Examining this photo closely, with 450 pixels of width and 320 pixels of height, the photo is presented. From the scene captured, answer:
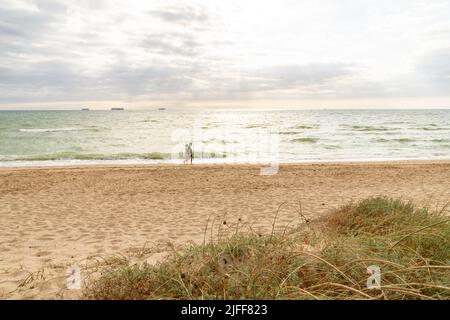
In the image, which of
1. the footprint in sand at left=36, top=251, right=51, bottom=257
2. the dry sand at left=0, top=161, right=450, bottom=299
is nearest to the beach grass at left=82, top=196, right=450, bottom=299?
the dry sand at left=0, top=161, right=450, bottom=299

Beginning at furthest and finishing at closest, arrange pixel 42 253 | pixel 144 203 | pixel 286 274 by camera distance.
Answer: pixel 144 203
pixel 42 253
pixel 286 274

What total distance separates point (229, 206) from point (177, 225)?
2399 millimetres

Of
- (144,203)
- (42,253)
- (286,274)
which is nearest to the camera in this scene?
(286,274)

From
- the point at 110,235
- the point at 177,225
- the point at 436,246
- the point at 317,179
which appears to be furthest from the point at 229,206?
the point at 436,246

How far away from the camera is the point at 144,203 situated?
35.5 feet

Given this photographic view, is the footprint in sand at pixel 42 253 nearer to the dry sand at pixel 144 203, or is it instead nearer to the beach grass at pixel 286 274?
the dry sand at pixel 144 203

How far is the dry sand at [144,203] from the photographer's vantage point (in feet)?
19.9

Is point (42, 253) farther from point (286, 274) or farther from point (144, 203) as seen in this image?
point (286, 274)

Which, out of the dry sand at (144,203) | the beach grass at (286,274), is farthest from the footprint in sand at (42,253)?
the beach grass at (286,274)

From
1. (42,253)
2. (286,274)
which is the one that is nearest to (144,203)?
(42,253)

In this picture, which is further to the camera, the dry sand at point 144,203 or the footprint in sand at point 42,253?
the footprint in sand at point 42,253

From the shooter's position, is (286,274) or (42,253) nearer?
(286,274)
